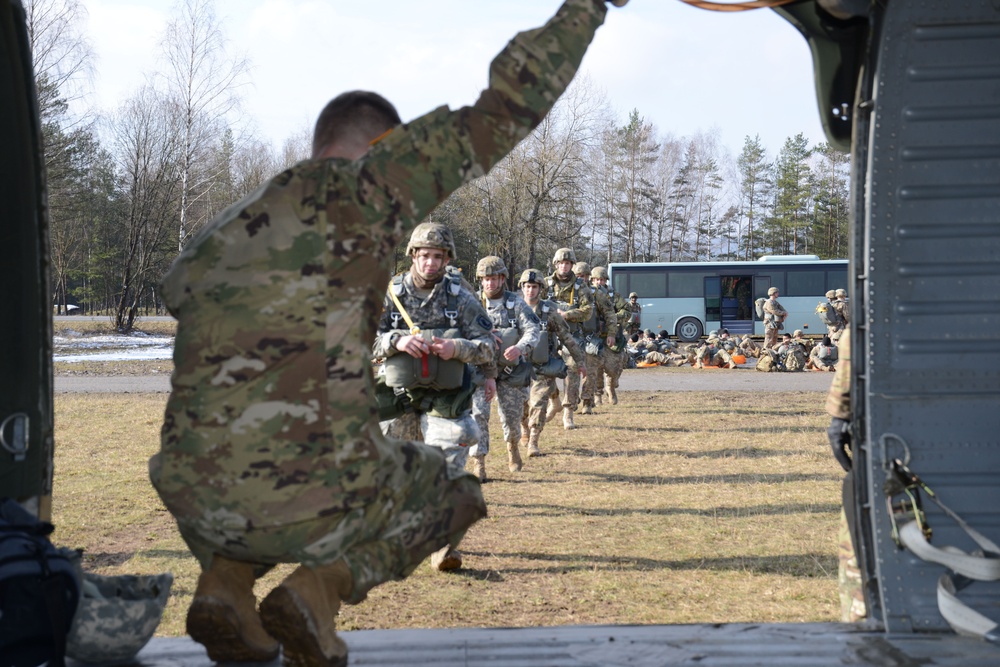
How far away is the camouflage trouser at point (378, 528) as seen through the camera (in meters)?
3.07

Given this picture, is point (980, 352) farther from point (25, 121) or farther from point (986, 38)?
point (25, 121)

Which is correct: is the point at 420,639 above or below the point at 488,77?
below

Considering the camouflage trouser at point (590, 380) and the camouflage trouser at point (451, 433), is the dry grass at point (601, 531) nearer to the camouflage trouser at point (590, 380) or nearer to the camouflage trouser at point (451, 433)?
the camouflage trouser at point (451, 433)

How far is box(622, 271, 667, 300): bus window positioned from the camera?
36.0 m

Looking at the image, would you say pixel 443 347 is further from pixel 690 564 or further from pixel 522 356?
pixel 522 356

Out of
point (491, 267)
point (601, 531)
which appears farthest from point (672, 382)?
point (601, 531)

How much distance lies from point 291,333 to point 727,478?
795cm

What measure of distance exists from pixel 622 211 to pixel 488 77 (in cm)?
6110

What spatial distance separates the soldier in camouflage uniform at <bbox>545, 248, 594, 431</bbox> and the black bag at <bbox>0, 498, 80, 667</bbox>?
10.5 metres

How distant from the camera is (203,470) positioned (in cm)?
305

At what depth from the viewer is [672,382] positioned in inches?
856

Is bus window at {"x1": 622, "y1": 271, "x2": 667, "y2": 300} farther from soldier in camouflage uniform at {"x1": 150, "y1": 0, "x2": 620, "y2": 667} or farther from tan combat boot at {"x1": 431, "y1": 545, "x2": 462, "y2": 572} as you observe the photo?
soldier in camouflage uniform at {"x1": 150, "y1": 0, "x2": 620, "y2": 667}

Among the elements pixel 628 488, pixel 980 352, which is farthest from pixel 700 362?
pixel 980 352

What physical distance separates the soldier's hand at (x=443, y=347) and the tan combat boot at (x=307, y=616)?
3384mm
